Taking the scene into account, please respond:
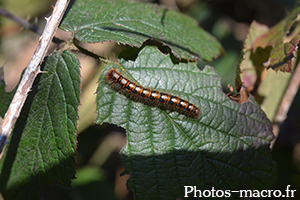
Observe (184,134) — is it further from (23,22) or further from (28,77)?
(23,22)

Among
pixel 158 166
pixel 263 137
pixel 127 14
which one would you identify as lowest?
pixel 158 166

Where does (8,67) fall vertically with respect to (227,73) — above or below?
below

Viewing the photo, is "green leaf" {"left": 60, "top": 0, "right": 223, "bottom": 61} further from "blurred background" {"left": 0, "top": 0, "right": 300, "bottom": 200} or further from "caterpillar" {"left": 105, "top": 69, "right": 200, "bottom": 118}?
"blurred background" {"left": 0, "top": 0, "right": 300, "bottom": 200}

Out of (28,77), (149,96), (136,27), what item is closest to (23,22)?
(28,77)

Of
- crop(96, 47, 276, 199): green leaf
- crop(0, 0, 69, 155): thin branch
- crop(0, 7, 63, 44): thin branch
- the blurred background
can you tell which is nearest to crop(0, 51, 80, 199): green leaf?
crop(0, 0, 69, 155): thin branch

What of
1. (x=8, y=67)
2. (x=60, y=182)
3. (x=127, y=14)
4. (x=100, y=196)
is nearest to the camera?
(x=60, y=182)

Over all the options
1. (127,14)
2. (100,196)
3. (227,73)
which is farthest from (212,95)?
(100,196)

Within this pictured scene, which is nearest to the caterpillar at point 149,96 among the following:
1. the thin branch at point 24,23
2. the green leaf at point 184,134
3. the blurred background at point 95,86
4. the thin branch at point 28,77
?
the green leaf at point 184,134

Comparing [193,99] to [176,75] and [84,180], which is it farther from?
[84,180]
